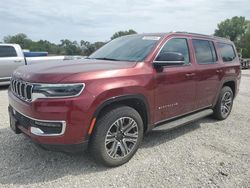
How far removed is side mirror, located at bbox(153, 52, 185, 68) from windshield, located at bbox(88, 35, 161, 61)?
0.69 feet

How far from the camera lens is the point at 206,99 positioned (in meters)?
5.32

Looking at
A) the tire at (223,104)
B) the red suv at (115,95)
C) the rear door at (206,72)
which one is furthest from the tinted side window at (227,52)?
the red suv at (115,95)

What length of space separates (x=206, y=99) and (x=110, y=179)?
273 centimetres

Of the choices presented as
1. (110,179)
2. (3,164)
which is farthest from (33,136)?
(110,179)

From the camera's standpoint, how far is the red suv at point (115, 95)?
3.21m

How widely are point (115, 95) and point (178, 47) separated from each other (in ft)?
5.79

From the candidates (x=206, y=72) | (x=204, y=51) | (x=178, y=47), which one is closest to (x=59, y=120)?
(x=178, y=47)

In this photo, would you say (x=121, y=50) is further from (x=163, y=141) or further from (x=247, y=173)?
(x=247, y=173)

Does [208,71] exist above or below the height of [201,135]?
above

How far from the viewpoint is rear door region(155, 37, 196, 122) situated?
4.16 metres

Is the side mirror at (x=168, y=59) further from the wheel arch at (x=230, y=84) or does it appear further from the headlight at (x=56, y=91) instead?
the wheel arch at (x=230, y=84)

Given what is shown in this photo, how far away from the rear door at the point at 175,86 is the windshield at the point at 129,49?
0.26 meters

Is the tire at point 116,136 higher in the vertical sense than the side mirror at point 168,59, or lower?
lower

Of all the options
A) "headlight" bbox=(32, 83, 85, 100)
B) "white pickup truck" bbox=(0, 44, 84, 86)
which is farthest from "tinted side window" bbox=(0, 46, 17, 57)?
"headlight" bbox=(32, 83, 85, 100)
